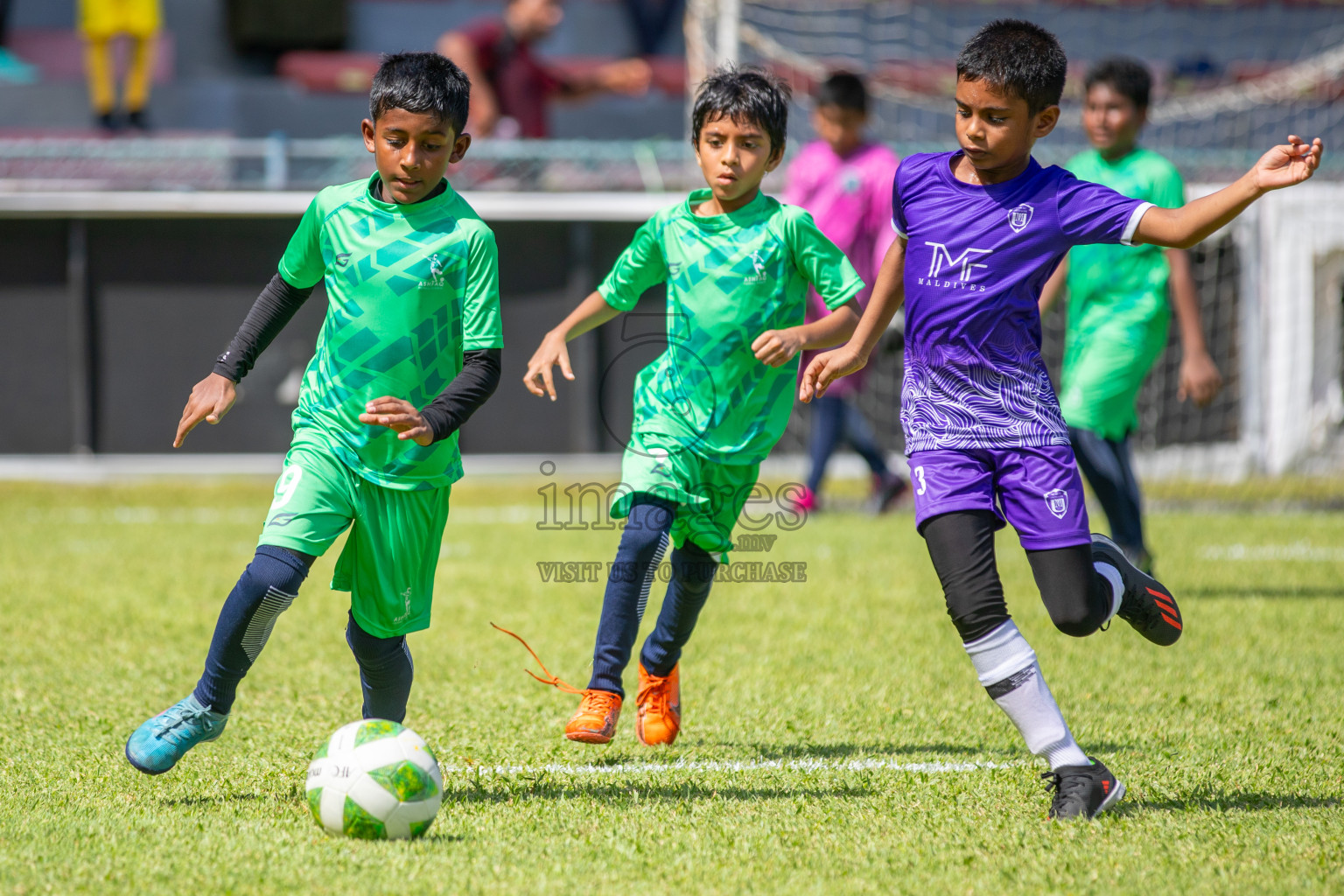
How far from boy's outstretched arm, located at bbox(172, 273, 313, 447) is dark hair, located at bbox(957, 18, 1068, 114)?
174cm

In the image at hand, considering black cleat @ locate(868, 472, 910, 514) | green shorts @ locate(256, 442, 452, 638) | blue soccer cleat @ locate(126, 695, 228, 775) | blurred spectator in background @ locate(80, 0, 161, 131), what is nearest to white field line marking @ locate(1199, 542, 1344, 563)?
black cleat @ locate(868, 472, 910, 514)

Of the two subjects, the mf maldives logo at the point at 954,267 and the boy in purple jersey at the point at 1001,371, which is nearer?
the boy in purple jersey at the point at 1001,371

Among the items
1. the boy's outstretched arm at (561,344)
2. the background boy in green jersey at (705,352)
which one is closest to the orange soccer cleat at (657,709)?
the background boy in green jersey at (705,352)

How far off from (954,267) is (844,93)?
4858 millimetres

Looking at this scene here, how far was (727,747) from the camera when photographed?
152 inches

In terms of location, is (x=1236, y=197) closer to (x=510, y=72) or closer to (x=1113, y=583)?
(x=1113, y=583)

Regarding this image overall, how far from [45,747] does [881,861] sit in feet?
7.60

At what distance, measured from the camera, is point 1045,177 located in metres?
3.25

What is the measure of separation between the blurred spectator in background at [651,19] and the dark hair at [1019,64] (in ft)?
46.4

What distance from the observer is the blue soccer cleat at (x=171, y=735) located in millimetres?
3158

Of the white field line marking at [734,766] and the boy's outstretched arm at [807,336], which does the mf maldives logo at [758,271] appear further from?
the white field line marking at [734,766]

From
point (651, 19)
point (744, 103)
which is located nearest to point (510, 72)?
point (651, 19)

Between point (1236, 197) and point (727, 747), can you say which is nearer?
point (1236, 197)

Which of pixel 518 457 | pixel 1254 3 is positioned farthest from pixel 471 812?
pixel 1254 3
